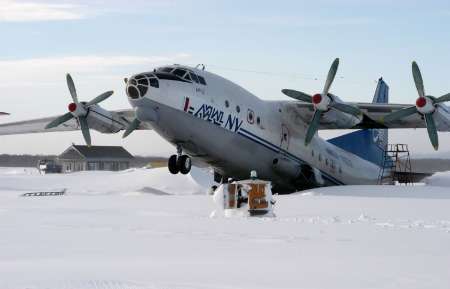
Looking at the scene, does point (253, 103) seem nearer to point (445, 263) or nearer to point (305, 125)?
point (305, 125)

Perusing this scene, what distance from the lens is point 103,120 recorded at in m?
32.1

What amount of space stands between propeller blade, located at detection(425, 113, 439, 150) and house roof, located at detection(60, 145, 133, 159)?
73158mm

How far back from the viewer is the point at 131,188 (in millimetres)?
41688

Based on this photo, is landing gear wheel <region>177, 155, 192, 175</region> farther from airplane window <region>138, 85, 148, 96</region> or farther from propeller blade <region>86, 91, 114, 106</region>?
propeller blade <region>86, 91, 114, 106</region>

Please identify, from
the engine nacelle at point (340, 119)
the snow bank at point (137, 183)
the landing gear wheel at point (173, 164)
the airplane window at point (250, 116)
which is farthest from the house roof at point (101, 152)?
the landing gear wheel at point (173, 164)

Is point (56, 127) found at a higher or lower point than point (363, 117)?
higher

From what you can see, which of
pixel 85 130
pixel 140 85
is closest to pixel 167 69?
pixel 140 85

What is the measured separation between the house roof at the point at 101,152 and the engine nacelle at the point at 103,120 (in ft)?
209

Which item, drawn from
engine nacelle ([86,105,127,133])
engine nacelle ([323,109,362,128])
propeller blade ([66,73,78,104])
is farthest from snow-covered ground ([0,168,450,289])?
propeller blade ([66,73,78,104])

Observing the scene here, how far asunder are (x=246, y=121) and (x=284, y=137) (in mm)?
3014

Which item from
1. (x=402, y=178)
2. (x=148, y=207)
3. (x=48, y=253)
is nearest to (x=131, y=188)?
(x=402, y=178)

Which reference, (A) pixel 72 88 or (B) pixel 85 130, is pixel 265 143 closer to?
(B) pixel 85 130

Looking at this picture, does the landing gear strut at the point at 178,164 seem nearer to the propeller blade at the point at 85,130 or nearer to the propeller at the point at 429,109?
the propeller blade at the point at 85,130

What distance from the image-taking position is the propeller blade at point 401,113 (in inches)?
1126
